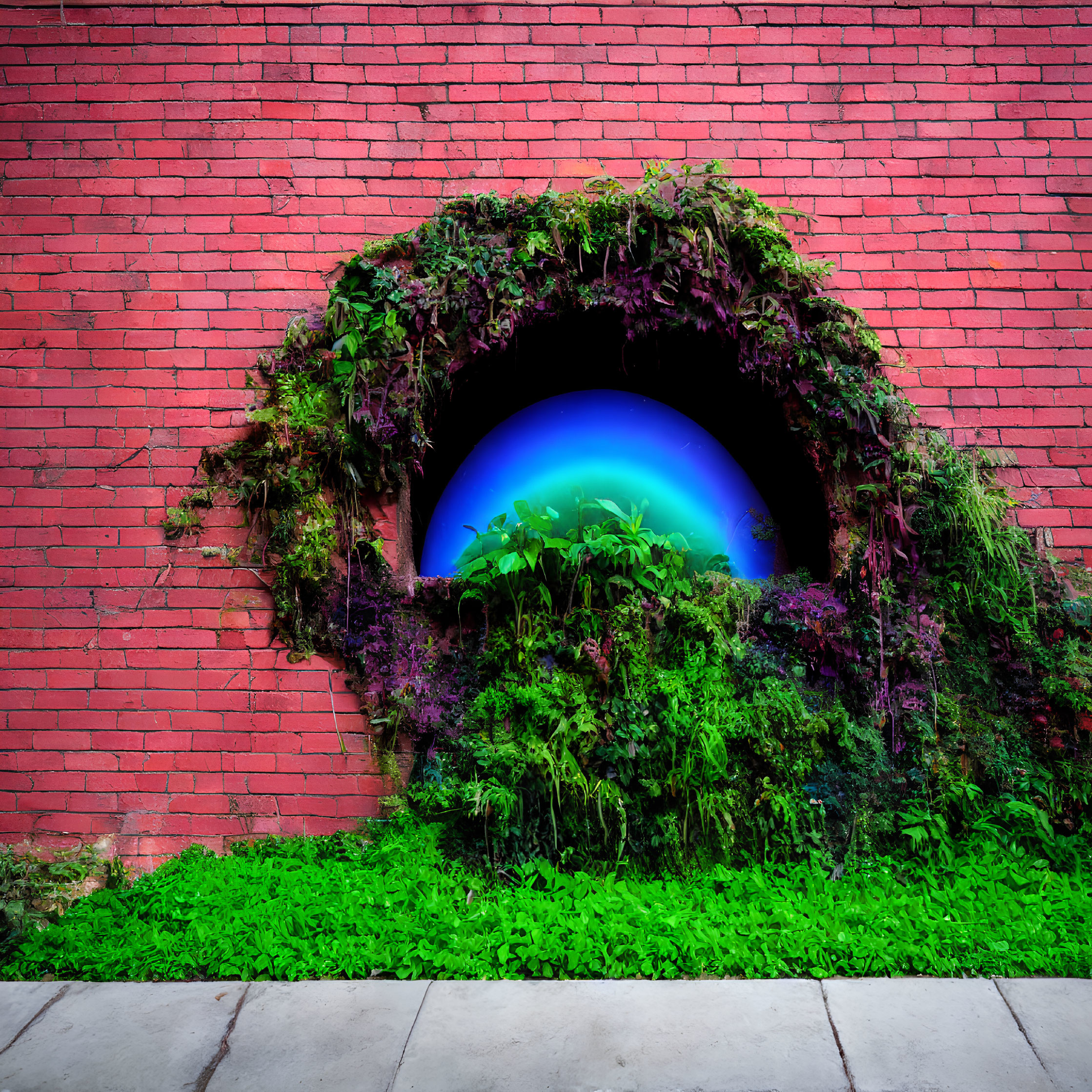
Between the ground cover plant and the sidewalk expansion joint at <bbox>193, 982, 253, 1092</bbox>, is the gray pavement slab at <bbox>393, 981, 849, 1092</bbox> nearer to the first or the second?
the ground cover plant

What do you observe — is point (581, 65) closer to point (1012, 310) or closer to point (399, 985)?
point (1012, 310)

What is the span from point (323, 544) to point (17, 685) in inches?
64.2

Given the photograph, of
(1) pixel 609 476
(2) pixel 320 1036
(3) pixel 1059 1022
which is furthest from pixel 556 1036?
(1) pixel 609 476

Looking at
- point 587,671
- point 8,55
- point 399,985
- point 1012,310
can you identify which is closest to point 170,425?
point 8,55

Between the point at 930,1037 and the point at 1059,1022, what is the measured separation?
0.46 metres

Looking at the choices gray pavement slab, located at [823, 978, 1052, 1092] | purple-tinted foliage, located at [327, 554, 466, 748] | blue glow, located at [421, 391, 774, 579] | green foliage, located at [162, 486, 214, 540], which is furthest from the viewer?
blue glow, located at [421, 391, 774, 579]

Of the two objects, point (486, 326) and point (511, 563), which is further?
point (486, 326)

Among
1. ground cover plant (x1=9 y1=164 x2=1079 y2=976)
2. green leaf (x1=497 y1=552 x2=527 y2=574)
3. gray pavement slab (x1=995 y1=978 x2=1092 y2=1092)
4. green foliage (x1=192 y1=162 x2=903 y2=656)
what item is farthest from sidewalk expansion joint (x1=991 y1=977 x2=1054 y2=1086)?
green leaf (x1=497 y1=552 x2=527 y2=574)

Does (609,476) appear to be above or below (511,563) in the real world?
above

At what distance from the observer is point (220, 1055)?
84.4 inches

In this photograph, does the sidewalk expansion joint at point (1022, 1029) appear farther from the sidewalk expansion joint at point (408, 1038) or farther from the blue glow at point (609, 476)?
the blue glow at point (609, 476)

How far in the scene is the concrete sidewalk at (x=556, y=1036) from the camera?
2.00 m

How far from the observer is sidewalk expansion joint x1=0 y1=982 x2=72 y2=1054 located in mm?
2256

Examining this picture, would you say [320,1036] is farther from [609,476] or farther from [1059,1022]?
[609,476]
